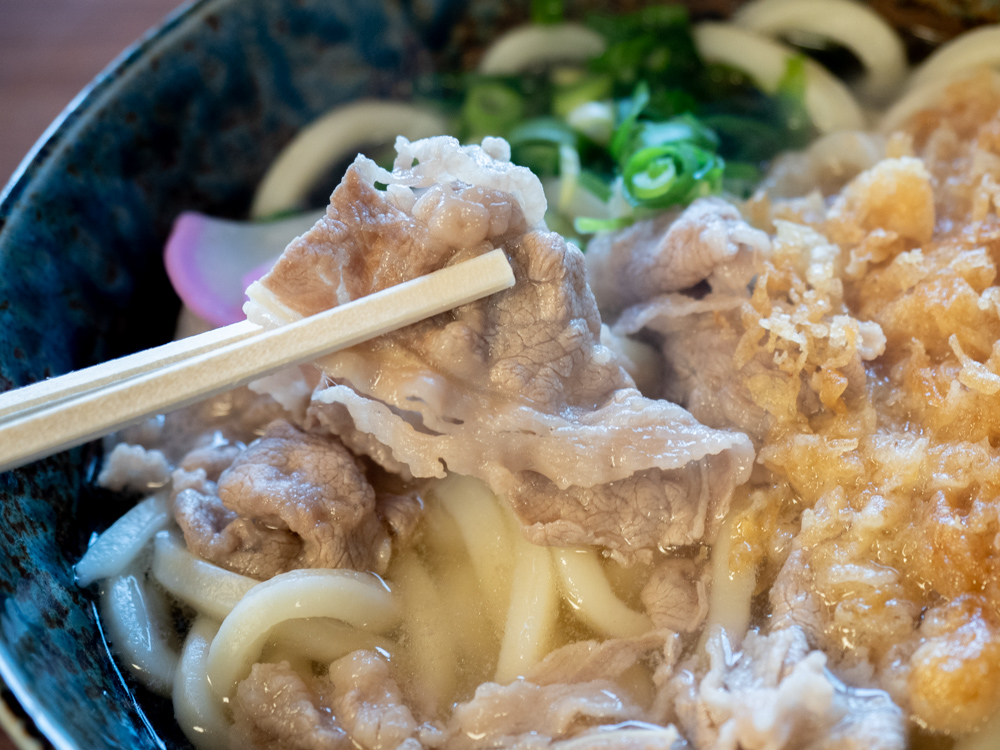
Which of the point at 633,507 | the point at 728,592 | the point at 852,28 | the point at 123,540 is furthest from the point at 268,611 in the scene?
the point at 852,28

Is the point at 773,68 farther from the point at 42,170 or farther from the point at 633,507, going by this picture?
the point at 42,170

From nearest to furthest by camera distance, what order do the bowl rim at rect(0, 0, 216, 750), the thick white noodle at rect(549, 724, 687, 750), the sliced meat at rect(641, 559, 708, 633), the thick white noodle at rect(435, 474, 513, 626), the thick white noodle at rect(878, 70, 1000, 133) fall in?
the bowl rim at rect(0, 0, 216, 750) < the thick white noodle at rect(549, 724, 687, 750) < the sliced meat at rect(641, 559, 708, 633) < the thick white noodle at rect(435, 474, 513, 626) < the thick white noodle at rect(878, 70, 1000, 133)

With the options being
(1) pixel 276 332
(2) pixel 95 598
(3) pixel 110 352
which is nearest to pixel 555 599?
(1) pixel 276 332

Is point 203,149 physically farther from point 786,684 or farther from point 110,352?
point 786,684

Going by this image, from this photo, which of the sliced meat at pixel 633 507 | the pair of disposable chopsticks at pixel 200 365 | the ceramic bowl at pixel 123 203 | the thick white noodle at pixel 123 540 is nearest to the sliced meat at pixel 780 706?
A: the sliced meat at pixel 633 507

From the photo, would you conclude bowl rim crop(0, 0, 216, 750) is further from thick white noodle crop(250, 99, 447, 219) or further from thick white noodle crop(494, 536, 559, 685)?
thick white noodle crop(494, 536, 559, 685)

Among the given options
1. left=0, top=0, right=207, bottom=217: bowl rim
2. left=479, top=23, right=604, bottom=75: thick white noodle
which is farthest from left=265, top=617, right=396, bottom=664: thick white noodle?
left=479, top=23, right=604, bottom=75: thick white noodle

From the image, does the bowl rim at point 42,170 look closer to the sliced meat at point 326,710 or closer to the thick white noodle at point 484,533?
the sliced meat at point 326,710
